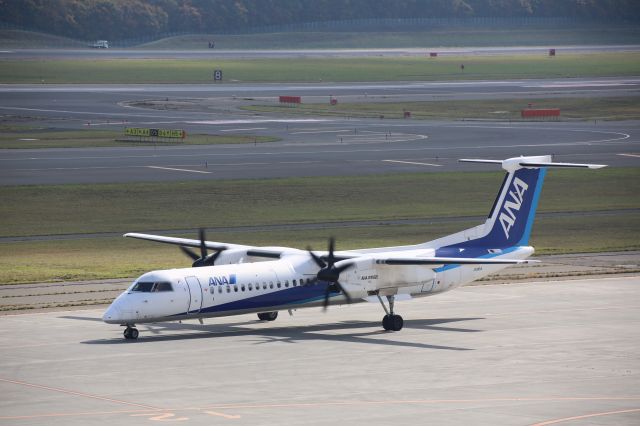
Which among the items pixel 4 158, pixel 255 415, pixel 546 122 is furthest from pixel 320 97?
pixel 255 415

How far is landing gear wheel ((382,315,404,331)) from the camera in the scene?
150 ft

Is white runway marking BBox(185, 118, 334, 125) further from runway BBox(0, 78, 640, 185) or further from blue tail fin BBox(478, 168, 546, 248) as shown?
blue tail fin BBox(478, 168, 546, 248)

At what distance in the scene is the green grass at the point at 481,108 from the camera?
143875mm

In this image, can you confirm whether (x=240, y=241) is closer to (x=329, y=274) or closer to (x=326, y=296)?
(x=329, y=274)

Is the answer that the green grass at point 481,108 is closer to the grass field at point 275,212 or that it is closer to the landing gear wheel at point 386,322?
the grass field at point 275,212

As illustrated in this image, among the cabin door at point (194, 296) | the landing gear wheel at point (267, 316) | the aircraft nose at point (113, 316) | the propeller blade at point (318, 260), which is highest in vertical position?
the propeller blade at point (318, 260)

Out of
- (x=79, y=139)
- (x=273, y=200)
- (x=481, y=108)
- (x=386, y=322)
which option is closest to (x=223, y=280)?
(x=386, y=322)

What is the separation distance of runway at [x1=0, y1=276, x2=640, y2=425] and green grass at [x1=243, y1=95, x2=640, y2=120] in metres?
92.8

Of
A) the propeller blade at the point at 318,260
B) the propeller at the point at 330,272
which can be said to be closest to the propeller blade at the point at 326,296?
the propeller at the point at 330,272

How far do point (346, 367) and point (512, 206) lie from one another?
13949 mm

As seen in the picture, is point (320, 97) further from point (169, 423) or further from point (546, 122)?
point (169, 423)

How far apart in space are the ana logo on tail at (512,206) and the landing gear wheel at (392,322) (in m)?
6.69

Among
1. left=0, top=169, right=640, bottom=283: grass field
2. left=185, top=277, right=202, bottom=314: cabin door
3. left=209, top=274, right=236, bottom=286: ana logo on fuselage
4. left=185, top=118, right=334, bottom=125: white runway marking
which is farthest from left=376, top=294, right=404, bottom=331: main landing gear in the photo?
left=185, top=118, right=334, bottom=125: white runway marking

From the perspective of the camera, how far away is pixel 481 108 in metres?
152
